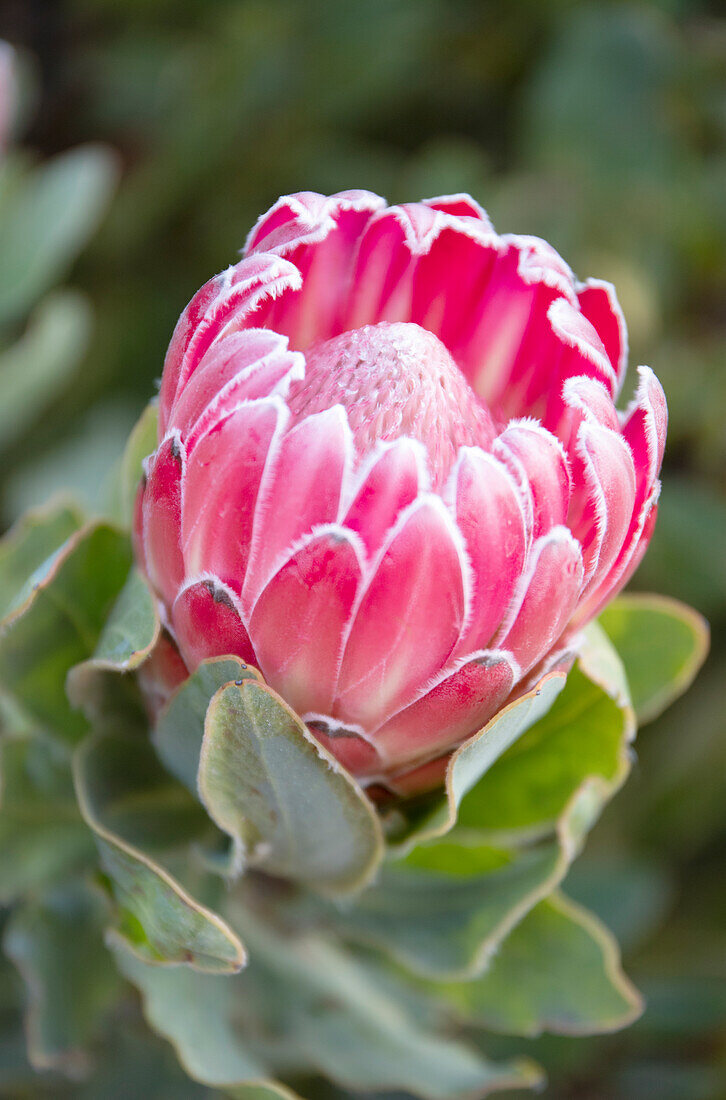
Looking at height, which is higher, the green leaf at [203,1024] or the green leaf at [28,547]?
the green leaf at [28,547]

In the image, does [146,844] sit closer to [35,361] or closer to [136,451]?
[136,451]

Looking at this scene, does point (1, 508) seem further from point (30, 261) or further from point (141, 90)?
point (141, 90)

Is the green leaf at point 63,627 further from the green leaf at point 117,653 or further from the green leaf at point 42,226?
the green leaf at point 42,226

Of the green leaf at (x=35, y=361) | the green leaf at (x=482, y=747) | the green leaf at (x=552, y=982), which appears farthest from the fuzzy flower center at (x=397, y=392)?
the green leaf at (x=35, y=361)

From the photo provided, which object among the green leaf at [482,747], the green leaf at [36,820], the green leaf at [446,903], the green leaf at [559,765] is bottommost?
the green leaf at [446,903]

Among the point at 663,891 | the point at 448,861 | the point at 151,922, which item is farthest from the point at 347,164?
the point at 151,922

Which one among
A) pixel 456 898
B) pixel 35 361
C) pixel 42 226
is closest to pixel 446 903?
pixel 456 898
